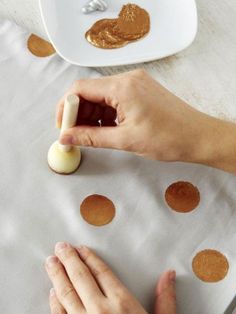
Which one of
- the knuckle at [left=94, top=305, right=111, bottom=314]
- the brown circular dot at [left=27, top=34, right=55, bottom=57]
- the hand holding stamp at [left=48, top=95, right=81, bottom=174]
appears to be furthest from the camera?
the brown circular dot at [left=27, top=34, right=55, bottom=57]

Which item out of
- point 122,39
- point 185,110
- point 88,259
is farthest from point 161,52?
point 88,259

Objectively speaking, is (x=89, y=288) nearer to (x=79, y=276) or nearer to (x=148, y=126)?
(x=79, y=276)

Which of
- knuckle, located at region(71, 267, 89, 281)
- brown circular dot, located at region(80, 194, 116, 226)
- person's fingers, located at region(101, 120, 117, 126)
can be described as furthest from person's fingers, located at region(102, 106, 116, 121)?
knuckle, located at region(71, 267, 89, 281)

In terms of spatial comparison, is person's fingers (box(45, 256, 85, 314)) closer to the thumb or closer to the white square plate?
the thumb

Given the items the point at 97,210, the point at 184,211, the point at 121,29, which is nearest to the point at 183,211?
the point at 184,211

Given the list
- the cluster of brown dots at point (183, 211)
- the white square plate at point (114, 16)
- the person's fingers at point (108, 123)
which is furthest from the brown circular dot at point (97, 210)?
the white square plate at point (114, 16)

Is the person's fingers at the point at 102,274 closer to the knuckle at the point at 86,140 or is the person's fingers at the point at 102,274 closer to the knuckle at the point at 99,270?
the knuckle at the point at 99,270

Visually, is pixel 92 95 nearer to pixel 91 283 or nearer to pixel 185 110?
pixel 185 110
